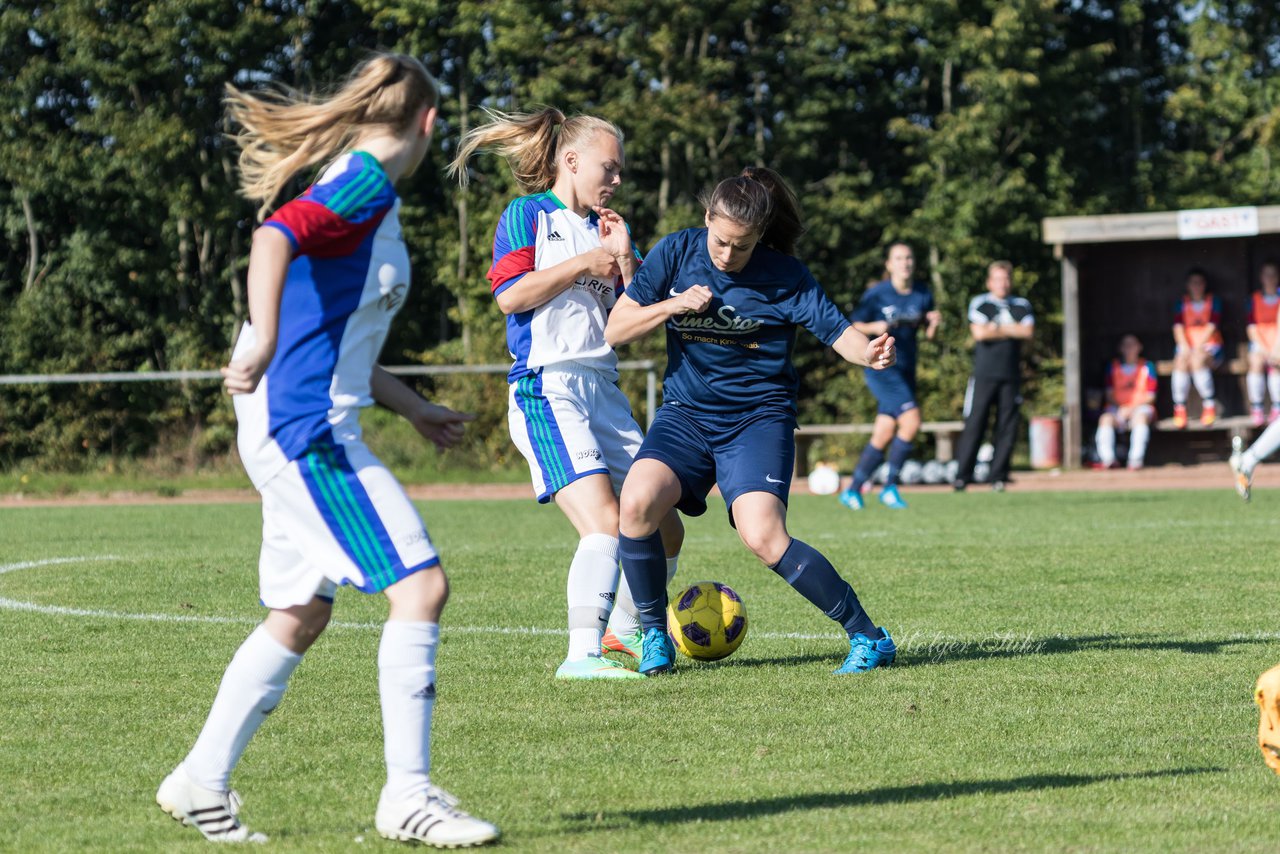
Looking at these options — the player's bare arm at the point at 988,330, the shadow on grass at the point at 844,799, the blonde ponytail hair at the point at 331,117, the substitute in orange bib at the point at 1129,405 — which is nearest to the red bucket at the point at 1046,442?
the substitute in orange bib at the point at 1129,405

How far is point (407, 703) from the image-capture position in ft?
12.0

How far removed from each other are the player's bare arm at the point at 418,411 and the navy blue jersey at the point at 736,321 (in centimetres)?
186

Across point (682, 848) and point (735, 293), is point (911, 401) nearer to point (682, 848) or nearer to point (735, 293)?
point (735, 293)

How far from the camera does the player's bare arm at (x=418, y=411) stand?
3.99m

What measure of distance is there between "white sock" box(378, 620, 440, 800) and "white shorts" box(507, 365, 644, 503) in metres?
2.27

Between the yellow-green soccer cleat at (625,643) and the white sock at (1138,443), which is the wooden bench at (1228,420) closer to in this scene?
the white sock at (1138,443)

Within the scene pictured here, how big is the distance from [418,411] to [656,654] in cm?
225

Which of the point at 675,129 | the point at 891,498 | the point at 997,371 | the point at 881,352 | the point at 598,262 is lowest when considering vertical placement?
the point at 891,498

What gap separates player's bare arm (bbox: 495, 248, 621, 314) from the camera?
576 centimetres

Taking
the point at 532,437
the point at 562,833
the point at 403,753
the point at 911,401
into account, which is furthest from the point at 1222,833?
the point at 911,401

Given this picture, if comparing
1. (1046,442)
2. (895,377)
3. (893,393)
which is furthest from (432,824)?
(1046,442)

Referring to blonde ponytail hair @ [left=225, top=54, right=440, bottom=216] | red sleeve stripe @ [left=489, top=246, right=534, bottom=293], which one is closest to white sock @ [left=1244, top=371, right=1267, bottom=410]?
red sleeve stripe @ [left=489, top=246, right=534, bottom=293]

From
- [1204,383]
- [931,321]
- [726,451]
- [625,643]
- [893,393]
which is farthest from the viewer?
[1204,383]

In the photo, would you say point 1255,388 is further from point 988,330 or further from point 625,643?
point 625,643
